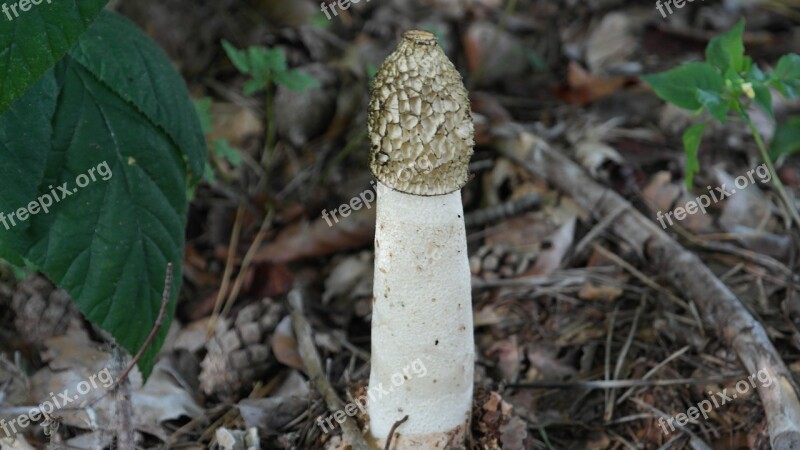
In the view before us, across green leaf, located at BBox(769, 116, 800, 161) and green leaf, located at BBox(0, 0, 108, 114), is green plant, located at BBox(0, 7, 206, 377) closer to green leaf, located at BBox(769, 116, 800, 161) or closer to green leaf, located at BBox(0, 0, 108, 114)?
green leaf, located at BBox(0, 0, 108, 114)

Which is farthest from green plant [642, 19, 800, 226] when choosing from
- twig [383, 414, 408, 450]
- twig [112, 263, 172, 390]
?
twig [112, 263, 172, 390]

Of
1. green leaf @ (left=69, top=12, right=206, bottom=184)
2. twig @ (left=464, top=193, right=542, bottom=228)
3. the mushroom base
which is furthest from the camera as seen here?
twig @ (left=464, top=193, right=542, bottom=228)

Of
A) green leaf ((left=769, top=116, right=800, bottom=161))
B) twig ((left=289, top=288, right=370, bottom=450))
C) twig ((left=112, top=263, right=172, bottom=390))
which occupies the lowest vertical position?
green leaf ((left=769, top=116, right=800, bottom=161))

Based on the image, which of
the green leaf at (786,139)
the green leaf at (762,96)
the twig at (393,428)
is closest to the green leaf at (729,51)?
the green leaf at (762,96)

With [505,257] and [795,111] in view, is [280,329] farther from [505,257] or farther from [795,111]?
[795,111]

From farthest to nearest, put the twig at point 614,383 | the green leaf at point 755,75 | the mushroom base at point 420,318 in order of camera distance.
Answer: the twig at point 614,383
the green leaf at point 755,75
the mushroom base at point 420,318

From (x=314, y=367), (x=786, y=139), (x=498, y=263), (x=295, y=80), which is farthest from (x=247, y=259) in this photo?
(x=786, y=139)

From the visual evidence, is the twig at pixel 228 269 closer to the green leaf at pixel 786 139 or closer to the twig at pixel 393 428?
the twig at pixel 393 428
